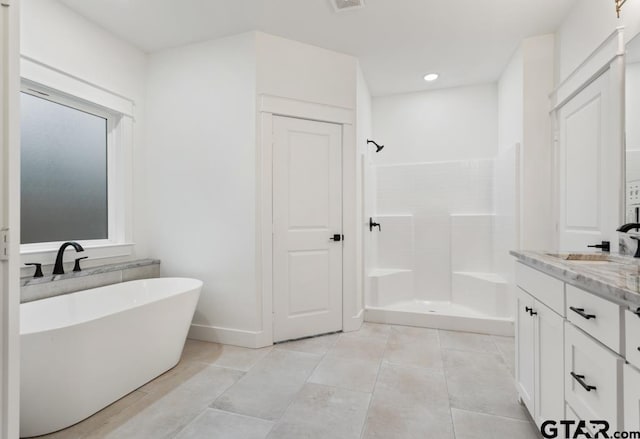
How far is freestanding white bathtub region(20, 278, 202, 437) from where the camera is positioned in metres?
1.51

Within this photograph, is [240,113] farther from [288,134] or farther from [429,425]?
[429,425]

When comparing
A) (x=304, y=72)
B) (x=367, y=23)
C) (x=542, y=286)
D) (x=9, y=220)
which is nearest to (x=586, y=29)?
(x=367, y=23)

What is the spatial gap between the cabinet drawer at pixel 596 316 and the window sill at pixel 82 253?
3142 mm

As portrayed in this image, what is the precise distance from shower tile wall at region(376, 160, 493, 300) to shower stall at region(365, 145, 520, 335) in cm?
1

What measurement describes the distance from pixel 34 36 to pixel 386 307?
150 inches

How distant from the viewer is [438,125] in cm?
385

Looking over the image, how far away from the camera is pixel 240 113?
2717 millimetres

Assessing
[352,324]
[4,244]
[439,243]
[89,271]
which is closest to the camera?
→ [4,244]

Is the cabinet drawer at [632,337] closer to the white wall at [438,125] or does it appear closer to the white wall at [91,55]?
the white wall at [438,125]

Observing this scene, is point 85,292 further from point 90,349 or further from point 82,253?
point 90,349

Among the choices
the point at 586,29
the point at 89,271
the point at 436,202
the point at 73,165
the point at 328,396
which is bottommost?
the point at 328,396

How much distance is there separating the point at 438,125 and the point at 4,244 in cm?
398

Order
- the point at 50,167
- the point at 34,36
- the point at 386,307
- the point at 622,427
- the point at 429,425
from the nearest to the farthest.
A: the point at 622,427
the point at 429,425
the point at 34,36
the point at 50,167
the point at 386,307

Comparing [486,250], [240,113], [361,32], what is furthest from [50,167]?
[486,250]
